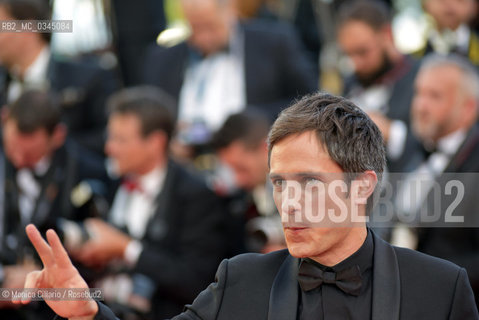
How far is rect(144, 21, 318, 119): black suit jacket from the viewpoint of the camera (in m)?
5.37

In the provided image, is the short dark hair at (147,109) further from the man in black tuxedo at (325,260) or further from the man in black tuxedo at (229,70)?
the man in black tuxedo at (325,260)

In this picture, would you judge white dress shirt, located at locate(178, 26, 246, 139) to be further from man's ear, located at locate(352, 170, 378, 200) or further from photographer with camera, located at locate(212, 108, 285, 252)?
man's ear, located at locate(352, 170, 378, 200)

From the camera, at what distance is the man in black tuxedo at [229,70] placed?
5.28 m

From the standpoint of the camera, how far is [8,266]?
4395 millimetres

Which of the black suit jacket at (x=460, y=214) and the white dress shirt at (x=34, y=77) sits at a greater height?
the white dress shirt at (x=34, y=77)

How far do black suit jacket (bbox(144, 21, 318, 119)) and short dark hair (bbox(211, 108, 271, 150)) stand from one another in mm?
574

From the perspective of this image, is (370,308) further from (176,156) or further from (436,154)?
(176,156)

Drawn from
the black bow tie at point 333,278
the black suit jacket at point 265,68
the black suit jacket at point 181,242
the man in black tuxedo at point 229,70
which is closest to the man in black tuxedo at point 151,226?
the black suit jacket at point 181,242

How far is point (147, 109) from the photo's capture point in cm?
468

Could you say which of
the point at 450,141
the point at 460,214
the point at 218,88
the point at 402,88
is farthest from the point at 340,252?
the point at 218,88

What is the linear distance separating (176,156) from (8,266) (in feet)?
4.43

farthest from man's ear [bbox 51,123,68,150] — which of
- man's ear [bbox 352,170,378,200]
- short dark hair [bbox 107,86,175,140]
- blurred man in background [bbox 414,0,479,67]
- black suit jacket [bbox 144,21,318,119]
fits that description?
man's ear [bbox 352,170,378,200]

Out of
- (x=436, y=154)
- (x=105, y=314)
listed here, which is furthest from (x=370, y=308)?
(x=436, y=154)

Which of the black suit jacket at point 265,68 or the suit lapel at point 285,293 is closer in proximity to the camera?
the suit lapel at point 285,293
